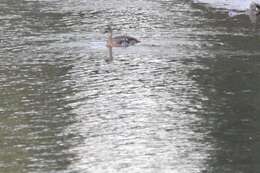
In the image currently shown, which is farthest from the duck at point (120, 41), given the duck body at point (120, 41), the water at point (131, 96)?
the water at point (131, 96)

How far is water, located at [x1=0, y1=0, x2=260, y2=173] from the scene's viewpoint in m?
18.4

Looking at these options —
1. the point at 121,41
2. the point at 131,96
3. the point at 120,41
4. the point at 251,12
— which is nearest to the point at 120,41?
the point at 120,41

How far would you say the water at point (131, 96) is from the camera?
18422mm

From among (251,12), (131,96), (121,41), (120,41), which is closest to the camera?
(131,96)

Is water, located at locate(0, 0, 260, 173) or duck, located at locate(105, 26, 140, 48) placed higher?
duck, located at locate(105, 26, 140, 48)

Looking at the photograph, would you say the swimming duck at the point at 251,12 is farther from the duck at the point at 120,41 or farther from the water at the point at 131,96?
the duck at the point at 120,41

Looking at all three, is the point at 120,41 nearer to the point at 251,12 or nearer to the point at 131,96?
the point at 131,96

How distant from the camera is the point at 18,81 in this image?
1037 inches

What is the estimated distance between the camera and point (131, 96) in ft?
79.6

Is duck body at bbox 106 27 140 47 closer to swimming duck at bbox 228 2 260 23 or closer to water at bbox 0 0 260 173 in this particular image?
water at bbox 0 0 260 173

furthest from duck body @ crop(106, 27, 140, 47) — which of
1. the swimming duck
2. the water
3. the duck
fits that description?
the swimming duck

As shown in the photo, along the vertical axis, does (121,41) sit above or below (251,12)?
above

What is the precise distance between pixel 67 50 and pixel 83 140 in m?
12.3

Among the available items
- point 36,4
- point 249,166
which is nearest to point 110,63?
point 249,166
